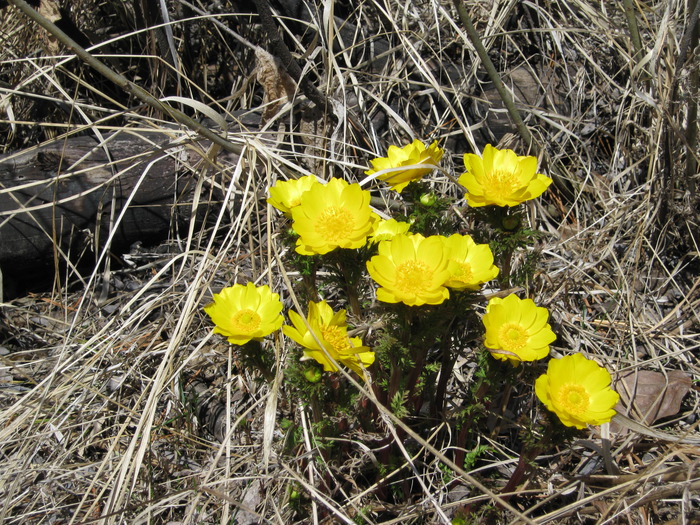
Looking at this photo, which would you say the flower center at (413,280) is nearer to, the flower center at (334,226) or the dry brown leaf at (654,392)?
the flower center at (334,226)

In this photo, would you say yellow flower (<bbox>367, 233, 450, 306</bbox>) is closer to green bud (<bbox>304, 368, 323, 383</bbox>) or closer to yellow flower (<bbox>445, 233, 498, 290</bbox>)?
yellow flower (<bbox>445, 233, 498, 290</bbox>)

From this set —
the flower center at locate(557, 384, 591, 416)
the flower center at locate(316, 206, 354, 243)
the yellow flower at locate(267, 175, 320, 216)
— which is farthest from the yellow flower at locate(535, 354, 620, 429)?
the yellow flower at locate(267, 175, 320, 216)

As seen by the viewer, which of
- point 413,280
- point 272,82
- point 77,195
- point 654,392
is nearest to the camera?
point 413,280

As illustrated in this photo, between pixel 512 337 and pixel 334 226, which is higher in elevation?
pixel 334 226

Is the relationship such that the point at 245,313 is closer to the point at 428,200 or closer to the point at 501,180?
the point at 428,200

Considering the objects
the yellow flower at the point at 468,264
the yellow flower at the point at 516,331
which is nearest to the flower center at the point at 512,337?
the yellow flower at the point at 516,331

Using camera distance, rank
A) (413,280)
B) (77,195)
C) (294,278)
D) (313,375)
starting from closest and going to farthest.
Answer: (413,280)
(313,375)
(294,278)
(77,195)

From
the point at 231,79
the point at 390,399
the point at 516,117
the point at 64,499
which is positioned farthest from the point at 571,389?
the point at 231,79

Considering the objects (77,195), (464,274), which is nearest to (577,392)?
(464,274)
